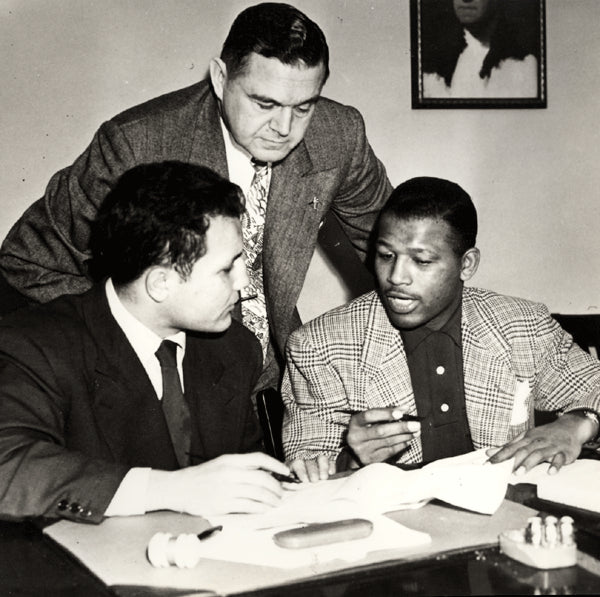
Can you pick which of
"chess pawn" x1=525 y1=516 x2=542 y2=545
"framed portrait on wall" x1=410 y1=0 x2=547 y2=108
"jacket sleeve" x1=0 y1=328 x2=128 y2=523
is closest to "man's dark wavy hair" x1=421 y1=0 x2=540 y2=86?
"framed portrait on wall" x1=410 y1=0 x2=547 y2=108

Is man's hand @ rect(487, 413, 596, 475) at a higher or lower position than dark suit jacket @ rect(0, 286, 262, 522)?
lower

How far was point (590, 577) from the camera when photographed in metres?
1.19

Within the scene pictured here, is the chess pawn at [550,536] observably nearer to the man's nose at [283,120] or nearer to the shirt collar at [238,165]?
the man's nose at [283,120]

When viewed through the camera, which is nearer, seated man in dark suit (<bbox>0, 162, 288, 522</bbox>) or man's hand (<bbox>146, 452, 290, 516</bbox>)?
man's hand (<bbox>146, 452, 290, 516</bbox>)

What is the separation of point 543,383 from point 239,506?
3.62ft

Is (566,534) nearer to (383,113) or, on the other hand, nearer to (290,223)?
(290,223)

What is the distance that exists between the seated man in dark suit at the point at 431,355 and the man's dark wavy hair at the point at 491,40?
128cm

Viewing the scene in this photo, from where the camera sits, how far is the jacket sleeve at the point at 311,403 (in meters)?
2.18

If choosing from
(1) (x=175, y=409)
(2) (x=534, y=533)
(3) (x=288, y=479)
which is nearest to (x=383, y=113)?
(1) (x=175, y=409)

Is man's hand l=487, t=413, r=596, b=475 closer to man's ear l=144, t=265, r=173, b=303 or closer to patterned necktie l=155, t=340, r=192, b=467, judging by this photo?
patterned necktie l=155, t=340, r=192, b=467

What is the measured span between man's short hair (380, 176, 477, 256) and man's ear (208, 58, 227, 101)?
526mm

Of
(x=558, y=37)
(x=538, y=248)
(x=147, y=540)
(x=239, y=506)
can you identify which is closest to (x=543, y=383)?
(x=239, y=506)

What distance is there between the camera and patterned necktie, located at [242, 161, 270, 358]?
2465mm

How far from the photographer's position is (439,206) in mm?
2318
